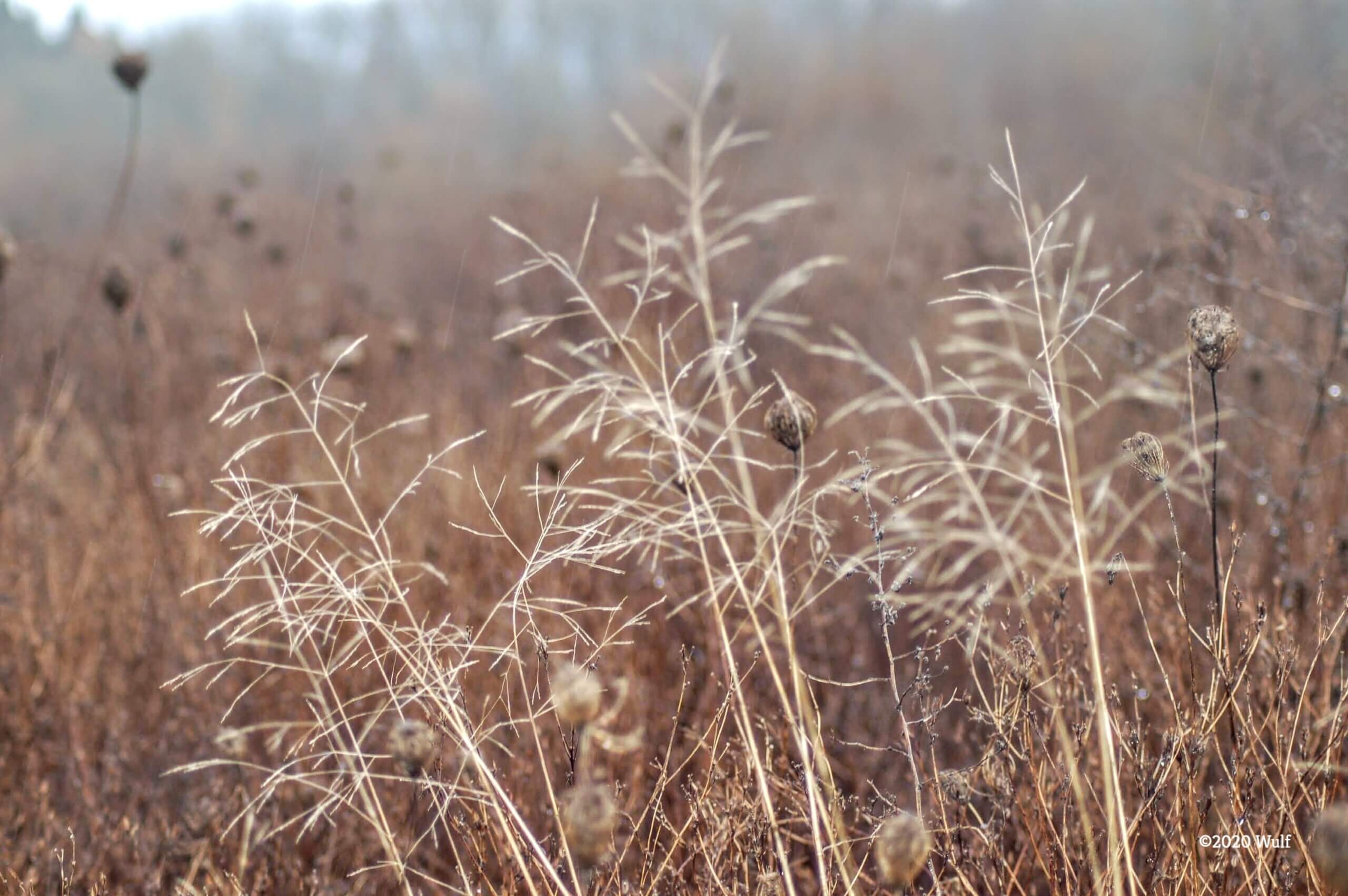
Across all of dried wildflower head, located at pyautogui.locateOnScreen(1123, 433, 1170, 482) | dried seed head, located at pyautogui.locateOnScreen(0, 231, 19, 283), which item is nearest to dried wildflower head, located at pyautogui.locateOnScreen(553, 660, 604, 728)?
dried wildflower head, located at pyautogui.locateOnScreen(1123, 433, 1170, 482)

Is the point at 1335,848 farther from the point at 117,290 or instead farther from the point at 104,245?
the point at 117,290

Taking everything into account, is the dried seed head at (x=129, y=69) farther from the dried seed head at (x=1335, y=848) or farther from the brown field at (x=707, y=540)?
the dried seed head at (x=1335, y=848)

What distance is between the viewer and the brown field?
1.14m

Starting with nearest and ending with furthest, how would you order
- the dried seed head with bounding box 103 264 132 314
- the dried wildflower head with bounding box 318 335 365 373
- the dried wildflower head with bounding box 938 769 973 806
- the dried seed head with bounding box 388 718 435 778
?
1. the dried seed head with bounding box 388 718 435 778
2. the dried wildflower head with bounding box 938 769 973 806
3. the dried seed head with bounding box 103 264 132 314
4. the dried wildflower head with bounding box 318 335 365 373

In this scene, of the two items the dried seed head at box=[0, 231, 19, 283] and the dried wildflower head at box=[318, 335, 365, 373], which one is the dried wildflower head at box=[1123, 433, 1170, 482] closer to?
the dried wildflower head at box=[318, 335, 365, 373]

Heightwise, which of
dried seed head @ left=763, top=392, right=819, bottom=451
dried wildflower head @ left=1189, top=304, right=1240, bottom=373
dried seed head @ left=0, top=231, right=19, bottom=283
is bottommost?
dried seed head @ left=0, top=231, right=19, bottom=283

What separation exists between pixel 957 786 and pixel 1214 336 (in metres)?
0.71

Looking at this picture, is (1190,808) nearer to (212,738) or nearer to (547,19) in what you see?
(212,738)

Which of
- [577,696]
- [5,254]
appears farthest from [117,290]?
[577,696]

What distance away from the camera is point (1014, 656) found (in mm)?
1163

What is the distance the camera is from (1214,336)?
127 cm

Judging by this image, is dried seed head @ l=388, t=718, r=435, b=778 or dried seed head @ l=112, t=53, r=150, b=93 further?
dried seed head @ l=112, t=53, r=150, b=93

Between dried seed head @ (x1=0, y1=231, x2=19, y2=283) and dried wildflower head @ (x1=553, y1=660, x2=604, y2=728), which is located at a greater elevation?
dried wildflower head @ (x1=553, y1=660, x2=604, y2=728)

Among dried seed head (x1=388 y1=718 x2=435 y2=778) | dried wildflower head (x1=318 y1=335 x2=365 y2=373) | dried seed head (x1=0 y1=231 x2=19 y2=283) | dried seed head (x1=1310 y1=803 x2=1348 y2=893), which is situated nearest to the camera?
dried seed head (x1=1310 y1=803 x2=1348 y2=893)
